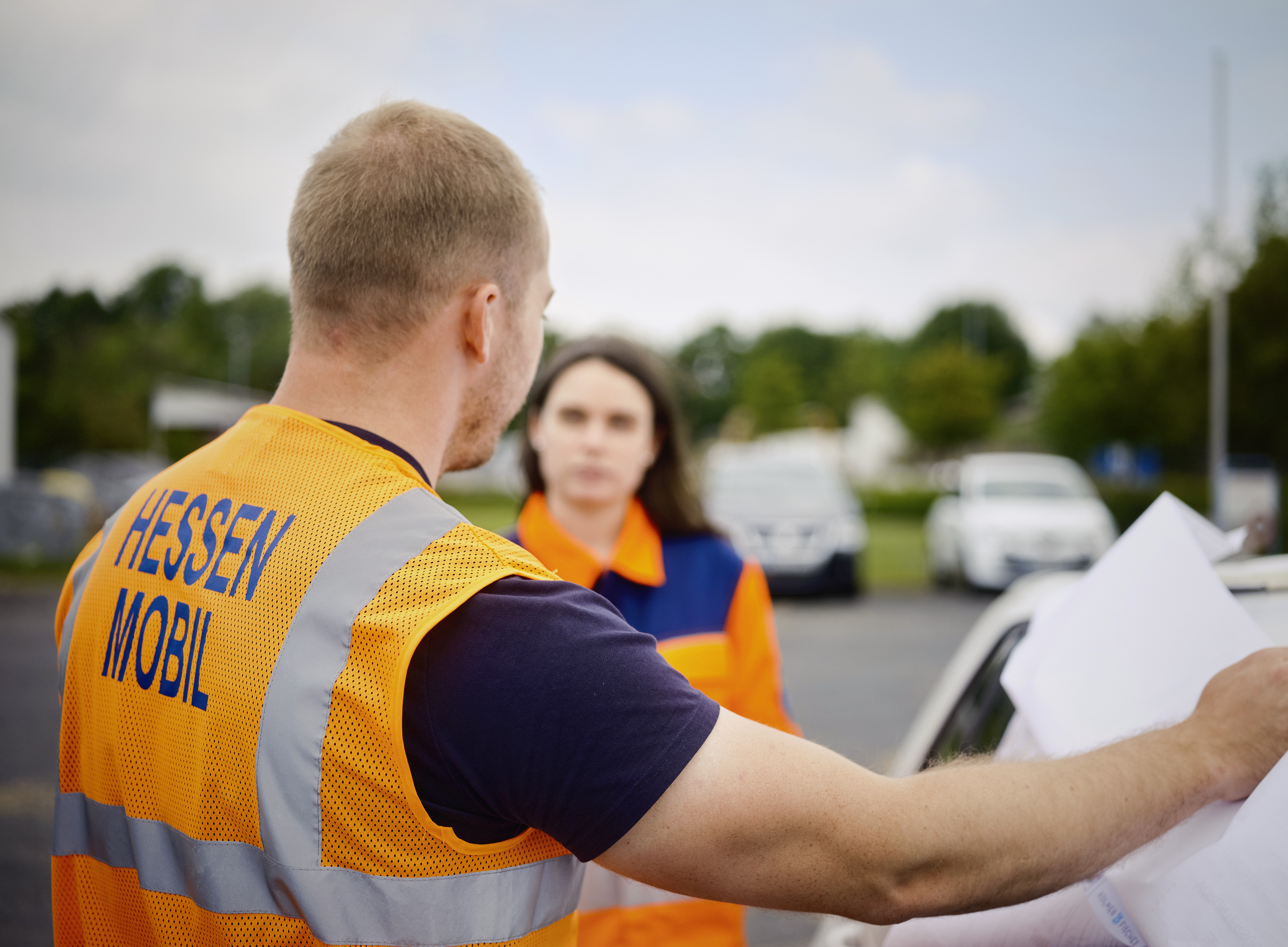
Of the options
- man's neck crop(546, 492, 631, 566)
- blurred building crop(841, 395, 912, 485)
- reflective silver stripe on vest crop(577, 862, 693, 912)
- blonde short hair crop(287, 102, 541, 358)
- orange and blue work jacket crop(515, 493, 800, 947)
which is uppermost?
blonde short hair crop(287, 102, 541, 358)

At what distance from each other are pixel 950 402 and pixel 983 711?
42796mm

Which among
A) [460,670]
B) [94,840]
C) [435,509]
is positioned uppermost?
[435,509]

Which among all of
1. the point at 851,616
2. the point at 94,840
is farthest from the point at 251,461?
the point at 851,616

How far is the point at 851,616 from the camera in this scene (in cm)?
1140

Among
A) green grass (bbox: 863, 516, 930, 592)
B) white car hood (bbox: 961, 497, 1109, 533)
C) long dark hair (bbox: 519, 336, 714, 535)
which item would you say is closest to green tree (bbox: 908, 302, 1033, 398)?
green grass (bbox: 863, 516, 930, 592)

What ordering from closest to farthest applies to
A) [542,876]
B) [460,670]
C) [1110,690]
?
1. [460,670]
2. [542,876]
3. [1110,690]

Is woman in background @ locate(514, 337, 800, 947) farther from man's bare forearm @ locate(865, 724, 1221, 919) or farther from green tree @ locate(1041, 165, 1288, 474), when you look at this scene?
green tree @ locate(1041, 165, 1288, 474)

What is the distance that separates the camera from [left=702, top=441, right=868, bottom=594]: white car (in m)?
12.2

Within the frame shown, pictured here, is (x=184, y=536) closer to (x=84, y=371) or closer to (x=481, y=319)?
(x=481, y=319)

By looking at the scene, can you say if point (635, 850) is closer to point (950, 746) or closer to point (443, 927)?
point (443, 927)

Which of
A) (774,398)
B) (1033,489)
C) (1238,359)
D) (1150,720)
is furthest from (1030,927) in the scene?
(774,398)

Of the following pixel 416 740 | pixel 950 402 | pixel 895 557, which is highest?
pixel 416 740

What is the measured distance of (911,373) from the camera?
44344mm

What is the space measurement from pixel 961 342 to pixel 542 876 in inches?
2984
